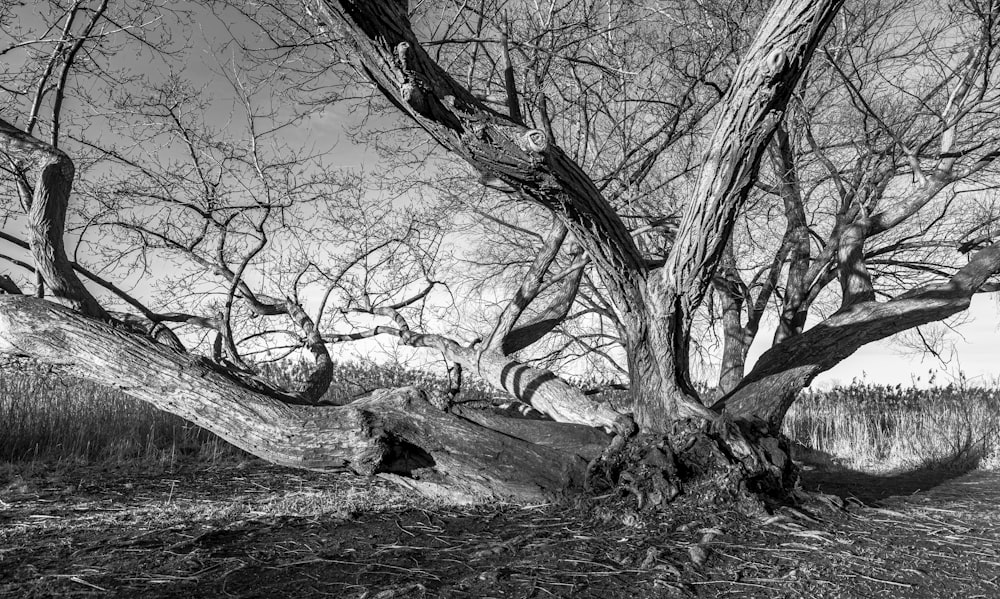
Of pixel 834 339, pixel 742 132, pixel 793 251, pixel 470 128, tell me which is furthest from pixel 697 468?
pixel 793 251

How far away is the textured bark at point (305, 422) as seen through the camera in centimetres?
504

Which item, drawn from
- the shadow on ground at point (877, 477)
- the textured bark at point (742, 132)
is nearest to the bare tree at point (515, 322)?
the textured bark at point (742, 132)

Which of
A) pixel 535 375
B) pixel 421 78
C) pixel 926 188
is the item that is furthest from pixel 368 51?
pixel 926 188

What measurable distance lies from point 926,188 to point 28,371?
10989mm

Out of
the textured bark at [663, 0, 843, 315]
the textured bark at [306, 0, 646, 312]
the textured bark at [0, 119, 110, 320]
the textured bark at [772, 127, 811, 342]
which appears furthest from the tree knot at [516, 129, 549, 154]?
the textured bark at [772, 127, 811, 342]

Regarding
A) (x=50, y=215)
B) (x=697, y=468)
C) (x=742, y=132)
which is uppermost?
(x=742, y=132)

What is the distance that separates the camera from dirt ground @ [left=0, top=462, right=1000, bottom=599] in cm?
333

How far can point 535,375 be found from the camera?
6.57 metres

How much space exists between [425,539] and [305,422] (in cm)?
149

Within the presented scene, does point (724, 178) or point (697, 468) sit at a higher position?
point (724, 178)

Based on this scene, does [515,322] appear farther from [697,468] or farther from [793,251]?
[793,251]

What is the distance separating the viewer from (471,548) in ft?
12.9

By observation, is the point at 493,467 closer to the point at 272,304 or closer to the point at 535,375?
the point at 535,375

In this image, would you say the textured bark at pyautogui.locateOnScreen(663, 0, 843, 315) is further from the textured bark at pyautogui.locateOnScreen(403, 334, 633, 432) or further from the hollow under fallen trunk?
Answer: the textured bark at pyautogui.locateOnScreen(403, 334, 633, 432)
